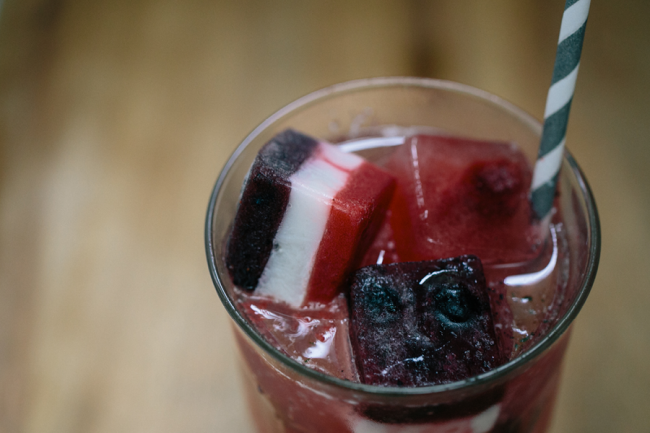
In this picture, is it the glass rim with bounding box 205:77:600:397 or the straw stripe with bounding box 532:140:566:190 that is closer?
the glass rim with bounding box 205:77:600:397

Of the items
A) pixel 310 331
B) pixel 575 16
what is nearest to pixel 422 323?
pixel 310 331

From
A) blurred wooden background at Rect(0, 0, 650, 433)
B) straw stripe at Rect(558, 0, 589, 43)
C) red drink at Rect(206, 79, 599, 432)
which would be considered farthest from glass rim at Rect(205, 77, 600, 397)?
blurred wooden background at Rect(0, 0, 650, 433)

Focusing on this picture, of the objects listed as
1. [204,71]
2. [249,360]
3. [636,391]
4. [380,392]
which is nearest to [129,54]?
[204,71]

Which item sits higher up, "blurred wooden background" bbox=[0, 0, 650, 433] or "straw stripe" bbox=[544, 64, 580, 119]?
"straw stripe" bbox=[544, 64, 580, 119]

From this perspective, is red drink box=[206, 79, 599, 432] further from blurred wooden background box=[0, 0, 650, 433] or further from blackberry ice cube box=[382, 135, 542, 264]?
blurred wooden background box=[0, 0, 650, 433]

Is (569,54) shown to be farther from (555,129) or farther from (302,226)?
(302,226)
